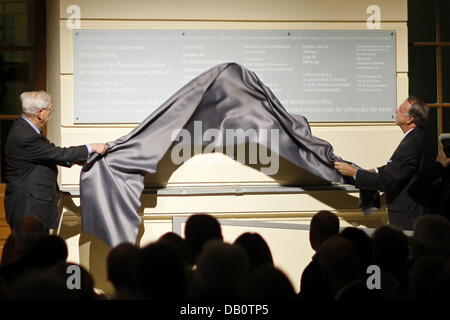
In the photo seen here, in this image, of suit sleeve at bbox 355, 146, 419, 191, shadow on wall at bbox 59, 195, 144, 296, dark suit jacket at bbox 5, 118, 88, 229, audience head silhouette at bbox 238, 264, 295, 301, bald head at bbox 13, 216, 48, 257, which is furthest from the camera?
shadow on wall at bbox 59, 195, 144, 296

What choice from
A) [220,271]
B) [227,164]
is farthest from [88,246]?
[220,271]

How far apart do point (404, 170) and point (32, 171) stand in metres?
2.61

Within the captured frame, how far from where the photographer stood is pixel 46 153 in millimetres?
4469

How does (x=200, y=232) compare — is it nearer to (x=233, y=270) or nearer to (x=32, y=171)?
(x=233, y=270)

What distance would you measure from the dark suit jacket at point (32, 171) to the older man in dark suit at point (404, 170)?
198 centimetres

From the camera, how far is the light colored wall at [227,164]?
4.94m

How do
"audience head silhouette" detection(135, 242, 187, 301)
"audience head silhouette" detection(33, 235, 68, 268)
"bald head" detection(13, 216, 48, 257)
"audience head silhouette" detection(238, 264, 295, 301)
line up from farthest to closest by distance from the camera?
"bald head" detection(13, 216, 48, 257), "audience head silhouette" detection(33, 235, 68, 268), "audience head silhouette" detection(135, 242, 187, 301), "audience head silhouette" detection(238, 264, 295, 301)

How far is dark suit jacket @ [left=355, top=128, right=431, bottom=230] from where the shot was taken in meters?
4.66

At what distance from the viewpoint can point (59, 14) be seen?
494 centimetres

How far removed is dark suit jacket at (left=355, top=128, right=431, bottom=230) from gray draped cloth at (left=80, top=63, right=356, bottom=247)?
0.26m

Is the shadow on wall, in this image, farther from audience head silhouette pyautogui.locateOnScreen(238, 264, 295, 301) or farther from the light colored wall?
audience head silhouette pyautogui.locateOnScreen(238, 264, 295, 301)

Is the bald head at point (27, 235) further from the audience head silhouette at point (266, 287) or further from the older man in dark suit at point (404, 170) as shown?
the older man in dark suit at point (404, 170)

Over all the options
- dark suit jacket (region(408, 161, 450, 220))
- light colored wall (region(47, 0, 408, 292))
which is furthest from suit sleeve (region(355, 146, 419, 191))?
light colored wall (region(47, 0, 408, 292))

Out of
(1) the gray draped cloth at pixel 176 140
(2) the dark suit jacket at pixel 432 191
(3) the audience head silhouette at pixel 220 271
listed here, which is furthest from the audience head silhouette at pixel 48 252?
(2) the dark suit jacket at pixel 432 191
